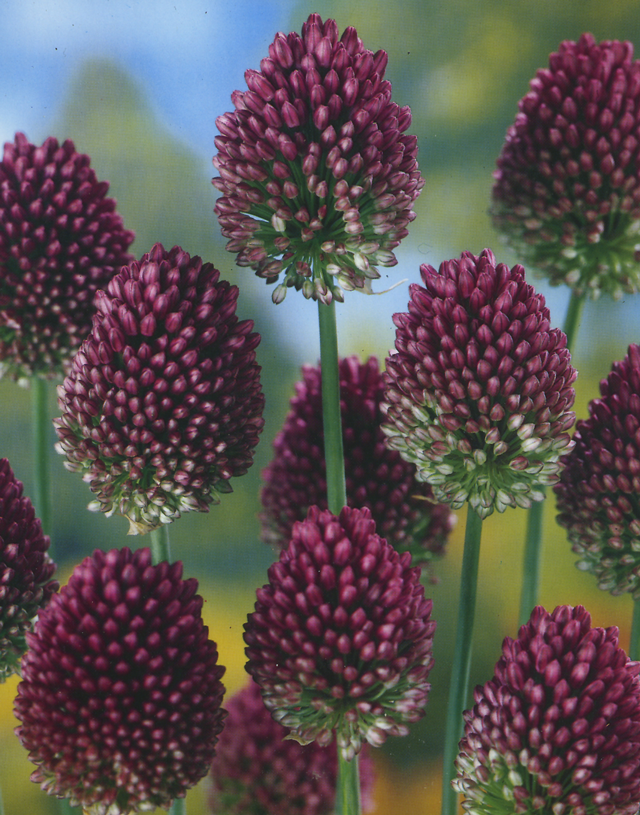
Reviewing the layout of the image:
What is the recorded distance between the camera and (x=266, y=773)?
0.54 m

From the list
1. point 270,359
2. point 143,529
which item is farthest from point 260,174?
point 270,359

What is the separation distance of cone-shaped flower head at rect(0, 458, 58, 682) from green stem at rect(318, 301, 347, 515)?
0.19 metres

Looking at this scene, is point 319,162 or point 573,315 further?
point 573,315

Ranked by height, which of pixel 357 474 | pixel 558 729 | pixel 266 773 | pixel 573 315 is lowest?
pixel 266 773

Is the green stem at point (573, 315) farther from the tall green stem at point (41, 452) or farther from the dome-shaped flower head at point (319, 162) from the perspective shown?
the tall green stem at point (41, 452)

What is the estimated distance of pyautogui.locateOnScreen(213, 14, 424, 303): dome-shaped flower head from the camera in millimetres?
425

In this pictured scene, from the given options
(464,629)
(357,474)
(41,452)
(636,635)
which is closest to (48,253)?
(41,452)

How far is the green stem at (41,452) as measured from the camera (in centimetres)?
58

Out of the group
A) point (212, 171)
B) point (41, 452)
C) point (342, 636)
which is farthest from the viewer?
point (212, 171)

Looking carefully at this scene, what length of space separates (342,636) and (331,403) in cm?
15

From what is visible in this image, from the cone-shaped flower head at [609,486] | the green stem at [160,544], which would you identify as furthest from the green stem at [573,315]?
the green stem at [160,544]

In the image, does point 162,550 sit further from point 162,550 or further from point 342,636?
point 342,636

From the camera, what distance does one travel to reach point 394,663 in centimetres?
39

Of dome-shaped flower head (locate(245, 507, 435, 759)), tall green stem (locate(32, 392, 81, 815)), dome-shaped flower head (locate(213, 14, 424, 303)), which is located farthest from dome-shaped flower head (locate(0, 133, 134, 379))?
dome-shaped flower head (locate(245, 507, 435, 759))
